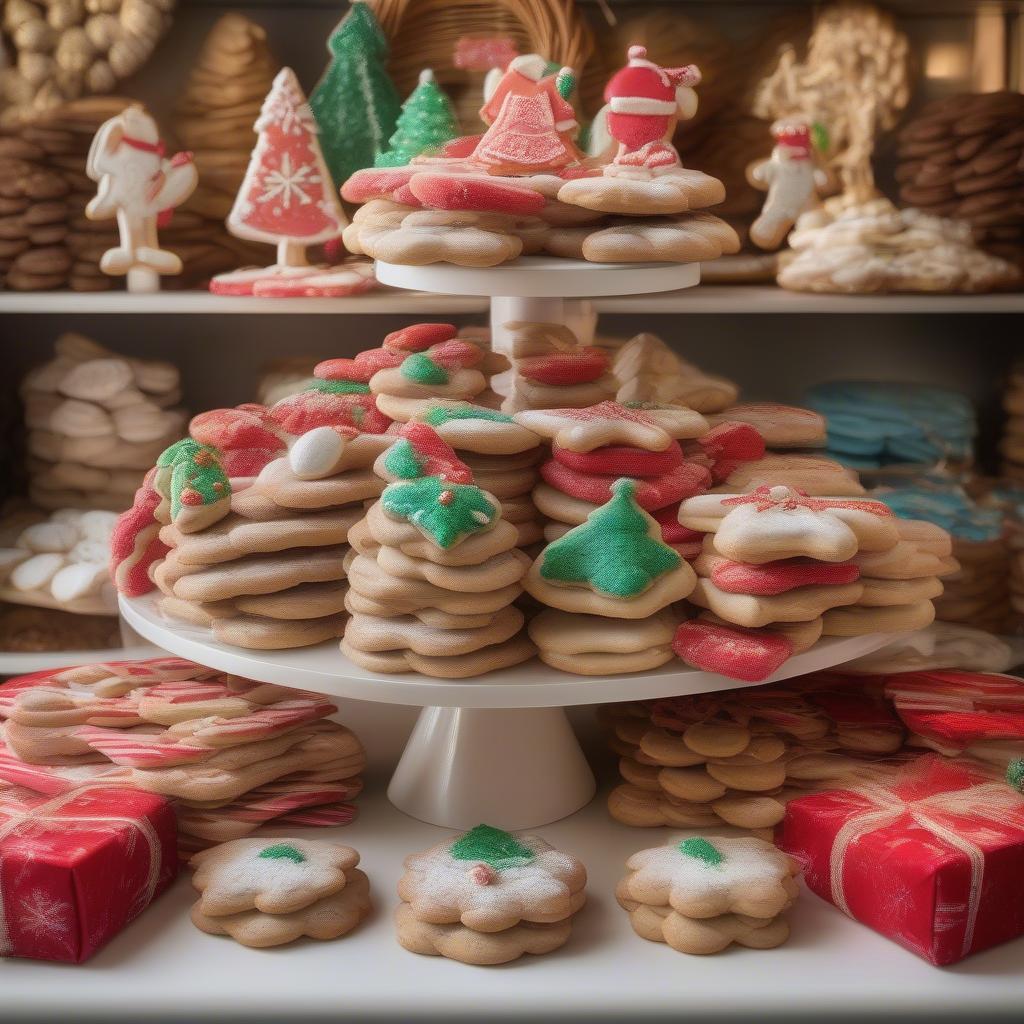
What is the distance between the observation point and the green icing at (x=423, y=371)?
1271 millimetres

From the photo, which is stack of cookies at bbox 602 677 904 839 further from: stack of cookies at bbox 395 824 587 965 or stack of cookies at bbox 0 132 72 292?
stack of cookies at bbox 0 132 72 292

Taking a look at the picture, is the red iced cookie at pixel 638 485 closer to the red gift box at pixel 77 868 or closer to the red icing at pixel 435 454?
the red icing at pixel 435 454

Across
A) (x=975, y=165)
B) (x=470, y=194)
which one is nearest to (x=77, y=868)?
(x=470, y=194)

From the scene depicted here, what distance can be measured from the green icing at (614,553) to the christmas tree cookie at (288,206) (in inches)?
36.6

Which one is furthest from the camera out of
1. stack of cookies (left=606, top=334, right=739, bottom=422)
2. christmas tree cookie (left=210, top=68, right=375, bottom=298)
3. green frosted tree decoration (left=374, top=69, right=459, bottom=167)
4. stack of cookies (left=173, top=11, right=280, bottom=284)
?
stack of cookies (left=173, top=11, right=280, bottom=284)

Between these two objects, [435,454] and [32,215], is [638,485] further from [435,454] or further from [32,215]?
[32,215]

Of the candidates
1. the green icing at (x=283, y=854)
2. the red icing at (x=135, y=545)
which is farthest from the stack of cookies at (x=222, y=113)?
the green icing at (x=283, y=854)

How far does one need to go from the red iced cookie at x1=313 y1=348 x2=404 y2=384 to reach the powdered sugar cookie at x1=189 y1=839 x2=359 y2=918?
48cm

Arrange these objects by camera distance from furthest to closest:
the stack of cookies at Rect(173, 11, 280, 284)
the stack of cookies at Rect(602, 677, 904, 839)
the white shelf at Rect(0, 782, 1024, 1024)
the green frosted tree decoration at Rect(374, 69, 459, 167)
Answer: the stack of cookies at Rect(173, 11, 280, 284), the green frosted tree decoration at Rect(374, 69, 459, 167), the stack of cookies at Rect(602, 677, 904, 839), the white shelf at Rect(0, 782, 1024, 1024)

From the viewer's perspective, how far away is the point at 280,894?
1.10 m

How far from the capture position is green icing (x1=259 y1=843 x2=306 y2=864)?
3.76 feet

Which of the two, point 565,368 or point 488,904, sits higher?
point 565,368

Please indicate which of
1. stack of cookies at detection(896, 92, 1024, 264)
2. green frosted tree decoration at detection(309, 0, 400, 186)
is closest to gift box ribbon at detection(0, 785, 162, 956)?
green frosted tree decoration at detection(309, 0, 400, 186)

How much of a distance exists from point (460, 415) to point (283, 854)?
406 millimetres
